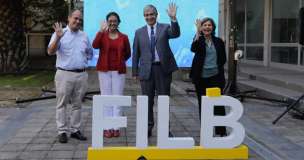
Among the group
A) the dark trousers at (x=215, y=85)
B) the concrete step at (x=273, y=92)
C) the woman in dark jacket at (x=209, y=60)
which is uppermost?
the woman in dark jacket at (x=209, y=60)

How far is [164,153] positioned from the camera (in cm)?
417

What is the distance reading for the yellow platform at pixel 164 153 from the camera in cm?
409

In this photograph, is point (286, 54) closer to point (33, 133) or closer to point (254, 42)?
point (254, 42)

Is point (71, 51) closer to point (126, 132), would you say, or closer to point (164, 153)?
point (126, 132)

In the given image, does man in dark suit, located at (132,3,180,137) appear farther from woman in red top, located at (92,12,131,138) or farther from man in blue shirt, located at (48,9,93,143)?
man in blue shirt, located at (48,9,93,143)

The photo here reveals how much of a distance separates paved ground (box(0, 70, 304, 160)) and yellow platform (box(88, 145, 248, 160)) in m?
0.29

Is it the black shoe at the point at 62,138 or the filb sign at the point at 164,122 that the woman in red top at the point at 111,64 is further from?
the filb sign at the point at 164,122

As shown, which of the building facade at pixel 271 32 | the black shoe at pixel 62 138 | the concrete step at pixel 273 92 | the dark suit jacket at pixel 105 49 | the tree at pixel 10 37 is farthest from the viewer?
the tree at pixel 10 37

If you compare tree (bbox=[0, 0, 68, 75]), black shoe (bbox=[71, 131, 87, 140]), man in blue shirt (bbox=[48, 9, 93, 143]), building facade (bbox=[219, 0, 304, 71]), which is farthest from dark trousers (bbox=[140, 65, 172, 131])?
tree (bbox=[0, 0, 68, 75])

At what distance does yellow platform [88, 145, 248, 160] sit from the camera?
13.4 ft

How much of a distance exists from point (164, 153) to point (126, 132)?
147cm

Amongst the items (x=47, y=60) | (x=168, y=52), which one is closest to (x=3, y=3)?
(x=47, y=60)

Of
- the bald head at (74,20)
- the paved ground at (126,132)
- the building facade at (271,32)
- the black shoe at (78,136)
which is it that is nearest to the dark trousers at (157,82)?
the paved ground at (126,132)

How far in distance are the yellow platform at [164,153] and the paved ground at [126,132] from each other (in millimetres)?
289
